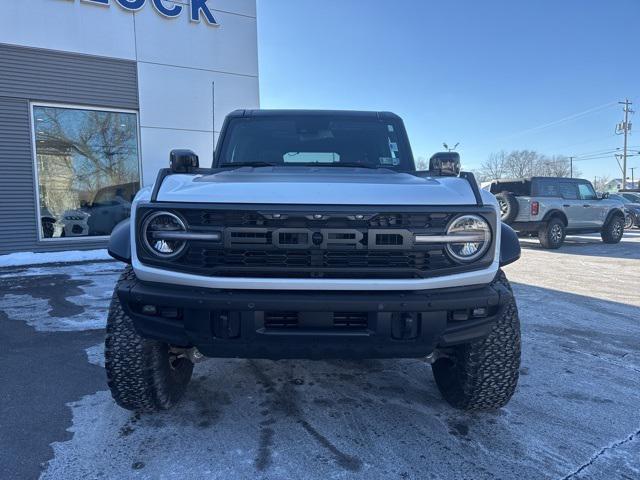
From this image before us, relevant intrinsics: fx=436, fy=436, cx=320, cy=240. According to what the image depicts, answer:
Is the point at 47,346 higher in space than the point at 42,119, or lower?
lower

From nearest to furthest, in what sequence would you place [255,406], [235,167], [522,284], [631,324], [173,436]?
[173,436] → [255,406] → [235,167] → [631,324] → [522,284]

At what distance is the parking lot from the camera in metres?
2.18

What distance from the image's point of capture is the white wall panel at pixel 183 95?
397 inches

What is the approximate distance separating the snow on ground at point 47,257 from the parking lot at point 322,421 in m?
4.97

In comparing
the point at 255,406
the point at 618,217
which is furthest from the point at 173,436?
the point at 618,217

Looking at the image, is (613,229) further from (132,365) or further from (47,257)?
(47,257)

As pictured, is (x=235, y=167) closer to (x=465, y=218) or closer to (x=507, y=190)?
(x=465, y=218)

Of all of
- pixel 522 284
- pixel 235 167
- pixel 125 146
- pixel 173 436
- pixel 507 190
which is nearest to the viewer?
pixel 173 436

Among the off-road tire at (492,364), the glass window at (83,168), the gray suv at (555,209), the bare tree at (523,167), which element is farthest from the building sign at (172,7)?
the bare tree at (523,167)

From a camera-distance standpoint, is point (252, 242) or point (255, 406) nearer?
point (252, 242)

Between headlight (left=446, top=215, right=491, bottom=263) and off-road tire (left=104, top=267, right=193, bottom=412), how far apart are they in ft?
5.52

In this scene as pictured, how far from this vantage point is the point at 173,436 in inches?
95.6

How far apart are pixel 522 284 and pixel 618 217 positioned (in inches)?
333

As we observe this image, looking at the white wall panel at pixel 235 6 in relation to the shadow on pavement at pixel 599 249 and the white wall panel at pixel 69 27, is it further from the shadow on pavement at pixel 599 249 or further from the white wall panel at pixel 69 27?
the shadow on pavement at pixel 599 249
